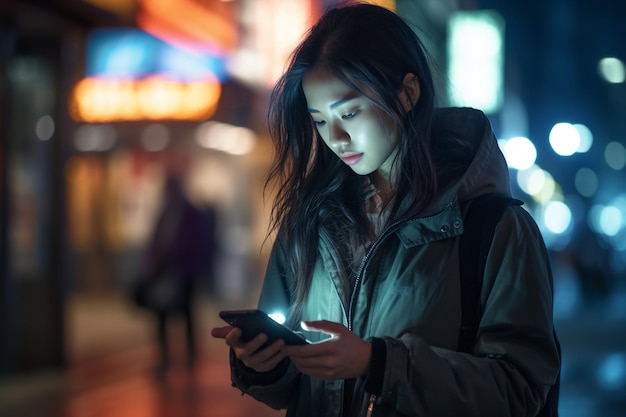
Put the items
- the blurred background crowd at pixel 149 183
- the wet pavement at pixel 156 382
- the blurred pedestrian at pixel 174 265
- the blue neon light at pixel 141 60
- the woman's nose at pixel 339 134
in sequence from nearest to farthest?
1. the woman's nose at pixel 339 134
2. the wet pavement at pixel 156 382
3. the blurred background crowd at pixel 149 183
4. the blurred pedestrian at pixel 174 265
5. the blue neon light at pixel 141 60

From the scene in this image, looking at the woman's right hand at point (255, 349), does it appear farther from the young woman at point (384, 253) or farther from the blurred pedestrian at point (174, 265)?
the blurred pedestrian at point (174, 265)

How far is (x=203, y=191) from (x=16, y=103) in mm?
10556

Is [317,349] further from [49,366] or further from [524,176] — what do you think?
[524,176]

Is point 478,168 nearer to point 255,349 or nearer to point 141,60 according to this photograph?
point 255,349

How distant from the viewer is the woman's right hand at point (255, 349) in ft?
6.61

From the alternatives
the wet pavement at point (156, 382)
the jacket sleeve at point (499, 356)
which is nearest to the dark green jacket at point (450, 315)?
the jacket sleeve at point (499, 356)

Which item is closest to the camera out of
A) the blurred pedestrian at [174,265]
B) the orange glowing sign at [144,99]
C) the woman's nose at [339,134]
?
the woman's nose at [339,134]

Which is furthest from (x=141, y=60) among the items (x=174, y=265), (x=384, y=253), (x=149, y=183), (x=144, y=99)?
(x=384, y=253)

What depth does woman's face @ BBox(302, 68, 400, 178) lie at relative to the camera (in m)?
2.11

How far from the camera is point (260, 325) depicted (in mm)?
2012

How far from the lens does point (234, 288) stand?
19.2 m

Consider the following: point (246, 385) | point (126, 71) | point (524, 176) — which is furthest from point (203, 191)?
point (524, 176)

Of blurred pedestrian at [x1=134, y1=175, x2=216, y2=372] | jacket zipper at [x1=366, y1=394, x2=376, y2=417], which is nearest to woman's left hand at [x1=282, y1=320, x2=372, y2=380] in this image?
jacket zipper at [x1=366, y1=394, x2=376, y2=417]

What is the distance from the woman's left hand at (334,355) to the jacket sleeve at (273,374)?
41 cm
